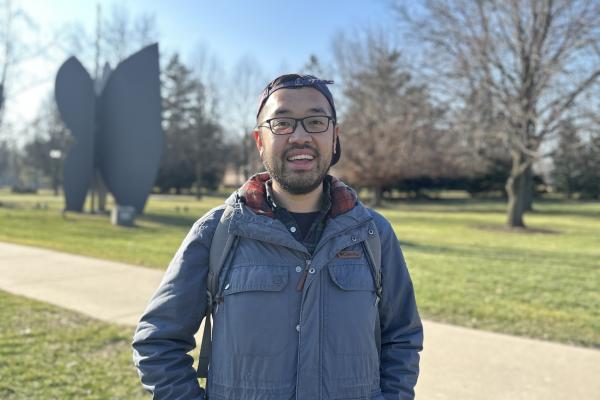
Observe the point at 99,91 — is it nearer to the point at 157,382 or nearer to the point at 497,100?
the point at 497,100

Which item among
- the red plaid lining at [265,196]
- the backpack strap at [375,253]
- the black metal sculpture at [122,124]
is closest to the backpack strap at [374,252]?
the backpack strap at [375,253]

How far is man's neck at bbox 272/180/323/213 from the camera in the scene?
6.36 ft

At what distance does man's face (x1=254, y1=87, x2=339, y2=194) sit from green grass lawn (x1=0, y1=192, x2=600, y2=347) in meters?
4.13

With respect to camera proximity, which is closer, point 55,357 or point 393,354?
point 393,354

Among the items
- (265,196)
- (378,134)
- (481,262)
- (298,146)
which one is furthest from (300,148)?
(378,134)

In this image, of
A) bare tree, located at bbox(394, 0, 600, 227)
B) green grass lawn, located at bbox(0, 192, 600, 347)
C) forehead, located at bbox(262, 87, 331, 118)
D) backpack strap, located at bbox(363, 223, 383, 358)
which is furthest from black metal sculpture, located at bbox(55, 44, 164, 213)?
backpack strap, located at bbox(363, 223, 383, 358)

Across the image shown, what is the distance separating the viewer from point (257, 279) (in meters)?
1.71

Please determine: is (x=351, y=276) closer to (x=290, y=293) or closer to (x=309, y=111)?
(x=290, y=293)

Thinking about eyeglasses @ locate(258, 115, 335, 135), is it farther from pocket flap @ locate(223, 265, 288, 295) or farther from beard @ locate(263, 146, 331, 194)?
pocket flap @ locate(223, 265, 288, 295)

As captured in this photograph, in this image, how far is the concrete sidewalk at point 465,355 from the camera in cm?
372

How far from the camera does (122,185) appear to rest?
18.3 meters

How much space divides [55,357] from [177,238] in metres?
8.44

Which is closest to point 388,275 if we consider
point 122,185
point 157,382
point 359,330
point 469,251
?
point 359,330

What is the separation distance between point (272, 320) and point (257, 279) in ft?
0.47
